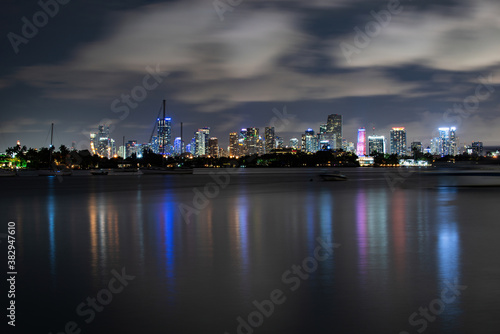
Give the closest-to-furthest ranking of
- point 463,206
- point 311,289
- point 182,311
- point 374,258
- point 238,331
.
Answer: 1. point 238,331
2. point 182,311
3. point 311,289
4. point 374,258
5. point 463,206

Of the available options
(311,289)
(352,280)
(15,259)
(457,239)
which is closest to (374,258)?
(352,280)

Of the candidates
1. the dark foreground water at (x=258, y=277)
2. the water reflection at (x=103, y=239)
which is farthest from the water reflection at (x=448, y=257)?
the water reflection at (x=103, y=239)

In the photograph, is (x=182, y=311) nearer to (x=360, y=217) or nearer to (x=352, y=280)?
(x=352, y=280)

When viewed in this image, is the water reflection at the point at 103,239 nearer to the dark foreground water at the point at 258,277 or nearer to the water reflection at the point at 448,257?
the dark foreground water at the point at 258,277

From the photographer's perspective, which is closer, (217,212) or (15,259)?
(15,259)

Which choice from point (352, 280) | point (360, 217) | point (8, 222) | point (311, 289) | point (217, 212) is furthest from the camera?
point (217, 212)

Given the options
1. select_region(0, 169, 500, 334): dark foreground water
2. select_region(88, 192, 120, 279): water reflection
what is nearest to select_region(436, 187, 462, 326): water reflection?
select_region(0, 169, 500, 334): dark foreground water

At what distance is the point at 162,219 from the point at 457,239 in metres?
13.3

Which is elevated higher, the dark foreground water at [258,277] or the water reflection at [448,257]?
the dark foreground water at [258,277]

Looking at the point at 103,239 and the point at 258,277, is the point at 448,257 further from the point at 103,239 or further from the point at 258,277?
the point at 103,239

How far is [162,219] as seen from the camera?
2356 centimetres

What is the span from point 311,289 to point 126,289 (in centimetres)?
385

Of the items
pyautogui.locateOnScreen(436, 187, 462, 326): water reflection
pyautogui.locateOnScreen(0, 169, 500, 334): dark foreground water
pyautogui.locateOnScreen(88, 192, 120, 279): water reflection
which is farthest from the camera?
pyautogui.locateOnScreen(88, 192, 120, 279): water reflection

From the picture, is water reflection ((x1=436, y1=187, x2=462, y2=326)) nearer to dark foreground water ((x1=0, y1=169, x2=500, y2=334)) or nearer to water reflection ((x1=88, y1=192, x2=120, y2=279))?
dark foreground water ((x1=0, y1=169, x2=500, y2=334))
